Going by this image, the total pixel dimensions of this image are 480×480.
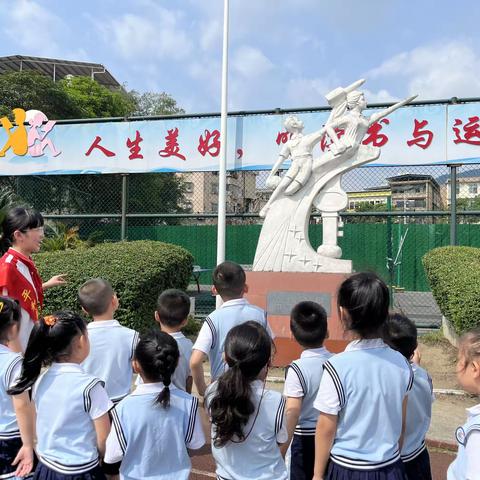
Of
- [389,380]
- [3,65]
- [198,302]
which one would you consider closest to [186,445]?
[389,380]

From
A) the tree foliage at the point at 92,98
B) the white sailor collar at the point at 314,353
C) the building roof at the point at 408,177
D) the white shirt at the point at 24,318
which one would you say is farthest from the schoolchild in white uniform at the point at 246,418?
the tree foliage at the point at 92,98

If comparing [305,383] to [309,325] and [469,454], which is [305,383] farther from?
[469,454]

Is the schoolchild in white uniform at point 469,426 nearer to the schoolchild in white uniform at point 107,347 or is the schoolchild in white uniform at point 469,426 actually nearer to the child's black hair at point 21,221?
the schoolchild in white uniform at point 107,347

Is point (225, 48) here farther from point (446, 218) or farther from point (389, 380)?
point (389, 380)

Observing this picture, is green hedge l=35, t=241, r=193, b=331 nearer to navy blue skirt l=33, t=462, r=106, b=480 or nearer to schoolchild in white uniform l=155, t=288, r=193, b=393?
schoolchild in white uniform l=155, t=288, r=193, b=393

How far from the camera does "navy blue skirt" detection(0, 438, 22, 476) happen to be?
2111 mm

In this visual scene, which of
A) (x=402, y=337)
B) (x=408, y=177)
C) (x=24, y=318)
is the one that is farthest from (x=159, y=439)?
(x=408, y=177)

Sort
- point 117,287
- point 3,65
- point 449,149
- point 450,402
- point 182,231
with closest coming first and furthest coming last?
point 450,402 → point 117,287 → point 449,149 → point 182,231 → point 3,65

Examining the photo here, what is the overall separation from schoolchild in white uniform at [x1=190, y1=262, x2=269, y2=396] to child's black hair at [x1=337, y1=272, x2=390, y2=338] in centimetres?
76

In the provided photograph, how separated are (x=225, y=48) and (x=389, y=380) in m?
7.58

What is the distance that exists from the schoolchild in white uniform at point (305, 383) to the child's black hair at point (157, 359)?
0.54 m

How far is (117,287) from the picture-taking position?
6297 mm

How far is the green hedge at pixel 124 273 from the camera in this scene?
20.5 feet

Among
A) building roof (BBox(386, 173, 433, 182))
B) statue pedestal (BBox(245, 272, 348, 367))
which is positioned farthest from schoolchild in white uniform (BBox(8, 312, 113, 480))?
building roof (BBox(386, 173, 433, 182))
